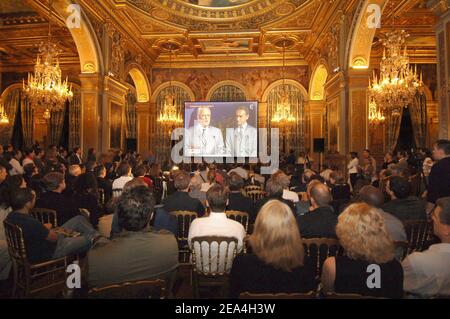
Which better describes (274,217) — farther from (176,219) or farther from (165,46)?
(165,46)

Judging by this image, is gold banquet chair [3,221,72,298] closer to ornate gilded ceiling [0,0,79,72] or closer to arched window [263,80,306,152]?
ornate gilded ceiling [0,0,79,72]

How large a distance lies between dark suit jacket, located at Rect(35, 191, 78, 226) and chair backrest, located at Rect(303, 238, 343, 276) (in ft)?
9.28

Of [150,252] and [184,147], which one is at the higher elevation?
[184,147]

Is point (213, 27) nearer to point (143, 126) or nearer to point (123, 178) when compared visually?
point (143, 126)

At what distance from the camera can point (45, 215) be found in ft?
13.5

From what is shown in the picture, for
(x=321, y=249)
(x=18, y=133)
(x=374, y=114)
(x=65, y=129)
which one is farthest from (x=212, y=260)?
(x=18, y=133)

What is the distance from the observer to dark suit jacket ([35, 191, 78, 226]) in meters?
4.16

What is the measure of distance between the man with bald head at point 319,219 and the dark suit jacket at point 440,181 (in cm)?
179

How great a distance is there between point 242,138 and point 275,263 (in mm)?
15365

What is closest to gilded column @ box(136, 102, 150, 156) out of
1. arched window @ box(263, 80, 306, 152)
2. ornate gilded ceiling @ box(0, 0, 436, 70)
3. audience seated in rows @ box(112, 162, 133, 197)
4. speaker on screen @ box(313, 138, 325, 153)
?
ornate gilded ceiling @ box(0, 0, 436, 70)

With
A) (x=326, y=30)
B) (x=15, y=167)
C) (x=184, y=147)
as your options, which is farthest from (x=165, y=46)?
(x=15, y=167)

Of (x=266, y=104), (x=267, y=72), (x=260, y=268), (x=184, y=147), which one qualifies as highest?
(x=267, y=72)
